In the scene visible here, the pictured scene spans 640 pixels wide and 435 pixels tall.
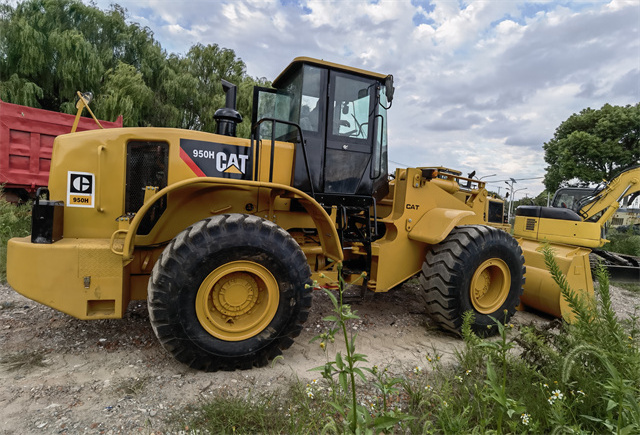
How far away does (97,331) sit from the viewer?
11.6 ft

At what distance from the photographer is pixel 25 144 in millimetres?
7809

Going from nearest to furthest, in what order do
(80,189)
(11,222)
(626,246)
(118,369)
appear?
(118,369) < (80,189) < (11,222) < (626,246)

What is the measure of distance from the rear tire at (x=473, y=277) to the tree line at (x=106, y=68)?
447 inches

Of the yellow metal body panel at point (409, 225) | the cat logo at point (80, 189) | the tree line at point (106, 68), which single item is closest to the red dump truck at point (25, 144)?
the tree line at point (106, 68)

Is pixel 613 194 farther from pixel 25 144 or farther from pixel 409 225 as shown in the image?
pixel 25 144

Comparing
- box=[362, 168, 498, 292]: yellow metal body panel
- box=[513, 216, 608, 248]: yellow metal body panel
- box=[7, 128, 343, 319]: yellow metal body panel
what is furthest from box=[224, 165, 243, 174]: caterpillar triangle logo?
box=[513, 216, 608, 248]: yellow metal body panel

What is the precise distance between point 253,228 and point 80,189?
61.3 inches

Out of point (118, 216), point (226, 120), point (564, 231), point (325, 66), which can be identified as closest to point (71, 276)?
point (118, 216)

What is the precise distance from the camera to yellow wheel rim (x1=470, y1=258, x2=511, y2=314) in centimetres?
404

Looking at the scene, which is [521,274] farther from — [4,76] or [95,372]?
[4,76]

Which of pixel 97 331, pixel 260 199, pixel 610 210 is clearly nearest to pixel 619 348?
pixel 260 199

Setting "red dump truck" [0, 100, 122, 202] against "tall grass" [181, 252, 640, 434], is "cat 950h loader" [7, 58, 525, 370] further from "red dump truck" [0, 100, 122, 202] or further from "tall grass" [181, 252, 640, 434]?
"red dump truck" [0, 100, 122, 202]

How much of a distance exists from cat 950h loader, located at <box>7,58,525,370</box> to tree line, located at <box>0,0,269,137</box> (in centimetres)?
1061

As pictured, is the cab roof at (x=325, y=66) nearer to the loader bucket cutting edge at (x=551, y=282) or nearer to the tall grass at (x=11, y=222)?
the loader bucket cutting edge at (x=551, y=282)
